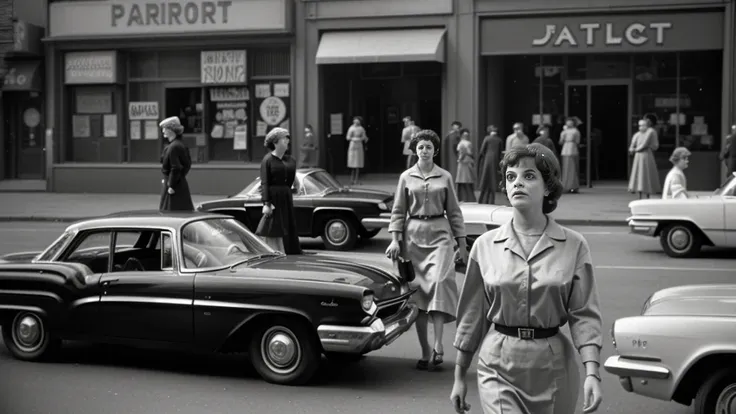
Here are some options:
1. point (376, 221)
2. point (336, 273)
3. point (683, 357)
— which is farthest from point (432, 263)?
point (376, 221)

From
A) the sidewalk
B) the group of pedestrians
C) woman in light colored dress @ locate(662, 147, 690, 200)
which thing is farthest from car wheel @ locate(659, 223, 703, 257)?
the group of pedestrians

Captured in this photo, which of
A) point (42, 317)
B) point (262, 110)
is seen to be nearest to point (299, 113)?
point (262, 110)

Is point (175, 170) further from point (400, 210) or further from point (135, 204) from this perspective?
point (135, 204)

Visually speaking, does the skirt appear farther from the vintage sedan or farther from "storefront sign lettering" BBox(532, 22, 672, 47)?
"storefront sign lettering" BBox(532, 22, 672, 47)

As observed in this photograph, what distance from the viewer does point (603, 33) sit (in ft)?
80.8

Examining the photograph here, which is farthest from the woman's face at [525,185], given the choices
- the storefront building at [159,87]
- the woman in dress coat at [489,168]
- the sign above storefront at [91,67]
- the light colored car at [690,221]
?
the sign above storefront at [91,67]

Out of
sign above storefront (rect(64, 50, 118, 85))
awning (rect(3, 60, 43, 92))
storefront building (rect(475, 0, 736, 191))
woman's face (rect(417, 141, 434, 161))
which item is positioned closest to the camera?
woman's face (rect(417, 141, 434, 161))

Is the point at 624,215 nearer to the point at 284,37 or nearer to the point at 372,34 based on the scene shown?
the point at 372,34

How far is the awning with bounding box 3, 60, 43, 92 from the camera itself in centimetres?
2894

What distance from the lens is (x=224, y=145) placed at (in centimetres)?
2773

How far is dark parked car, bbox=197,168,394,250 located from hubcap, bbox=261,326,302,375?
7715 mm

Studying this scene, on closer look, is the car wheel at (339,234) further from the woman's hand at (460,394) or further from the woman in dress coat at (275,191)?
the woman's hand at (460,394)

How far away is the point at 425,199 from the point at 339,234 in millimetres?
7484

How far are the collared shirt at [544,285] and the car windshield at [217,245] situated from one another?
3887 millimetres
